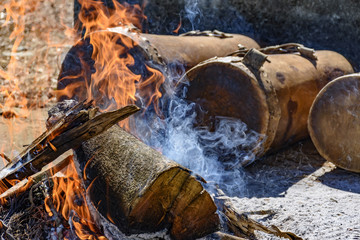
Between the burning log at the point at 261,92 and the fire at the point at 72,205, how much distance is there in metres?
1.83

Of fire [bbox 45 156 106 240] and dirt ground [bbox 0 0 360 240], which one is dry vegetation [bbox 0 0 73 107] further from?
fire [bbox 45 156 106 240]

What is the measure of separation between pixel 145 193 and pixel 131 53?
2.56 metres

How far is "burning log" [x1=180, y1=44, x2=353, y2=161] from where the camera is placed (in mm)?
4031

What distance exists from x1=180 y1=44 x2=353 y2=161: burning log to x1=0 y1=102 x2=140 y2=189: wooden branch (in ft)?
5.77

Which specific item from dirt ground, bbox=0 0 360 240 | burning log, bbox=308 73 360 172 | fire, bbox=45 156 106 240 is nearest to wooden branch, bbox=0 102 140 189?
fire, bbox=45 156 106 240

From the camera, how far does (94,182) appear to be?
252cm

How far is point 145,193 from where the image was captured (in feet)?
7.40

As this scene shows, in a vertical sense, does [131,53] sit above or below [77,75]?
above

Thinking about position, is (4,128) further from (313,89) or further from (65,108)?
(313,89)

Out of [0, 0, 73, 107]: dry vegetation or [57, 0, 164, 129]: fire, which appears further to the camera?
[0, 0, 73, 107]: dry vegetation

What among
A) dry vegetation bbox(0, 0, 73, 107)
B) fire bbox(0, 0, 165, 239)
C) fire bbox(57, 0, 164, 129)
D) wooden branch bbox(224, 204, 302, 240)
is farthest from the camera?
dry vegetation bbox(0, 0, 73, 107)

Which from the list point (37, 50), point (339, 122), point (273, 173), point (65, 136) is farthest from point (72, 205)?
point (37, 50)

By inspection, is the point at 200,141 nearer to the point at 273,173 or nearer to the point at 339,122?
the point at 273,173

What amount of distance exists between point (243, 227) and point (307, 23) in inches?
183
